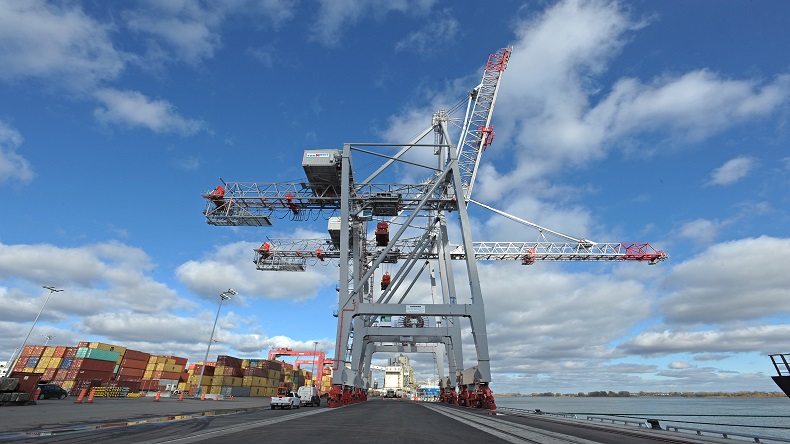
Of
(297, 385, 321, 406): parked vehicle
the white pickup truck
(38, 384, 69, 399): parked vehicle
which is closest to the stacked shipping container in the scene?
(38, 384, 69, 399): parked vehicle

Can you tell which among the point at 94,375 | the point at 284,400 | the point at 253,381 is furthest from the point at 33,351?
the point at 284,400

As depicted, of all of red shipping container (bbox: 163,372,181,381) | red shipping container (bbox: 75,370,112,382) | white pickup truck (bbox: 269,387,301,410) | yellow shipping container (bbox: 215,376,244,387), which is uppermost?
red shipping container (bbox: 163,372,181,381)

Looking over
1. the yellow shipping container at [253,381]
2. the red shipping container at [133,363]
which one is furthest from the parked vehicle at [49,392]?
the yellow shipping container at [253,381]

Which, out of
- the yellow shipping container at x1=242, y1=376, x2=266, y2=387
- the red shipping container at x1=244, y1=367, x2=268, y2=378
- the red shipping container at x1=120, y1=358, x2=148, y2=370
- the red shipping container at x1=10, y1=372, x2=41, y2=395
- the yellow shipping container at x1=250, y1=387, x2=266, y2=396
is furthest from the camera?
the red shipping container at x1=244, y1=367, x2=268, y2=378

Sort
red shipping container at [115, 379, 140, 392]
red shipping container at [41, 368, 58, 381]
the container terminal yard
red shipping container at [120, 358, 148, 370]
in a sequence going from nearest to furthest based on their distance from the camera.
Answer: the container terminal yard
red shipping container at [41, 368, 58, 381]
red shipping container at [115, 379, 140, 392]
red shipping container at [120, 358, 148, 370]

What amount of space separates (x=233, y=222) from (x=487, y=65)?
96.7 ft

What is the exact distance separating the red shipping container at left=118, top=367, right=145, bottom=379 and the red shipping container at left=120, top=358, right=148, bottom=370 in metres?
0.41

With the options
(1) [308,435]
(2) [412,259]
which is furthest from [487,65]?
(1) [308,435]

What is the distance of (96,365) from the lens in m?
51.6

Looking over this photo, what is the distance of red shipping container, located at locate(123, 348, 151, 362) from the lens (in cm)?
5778

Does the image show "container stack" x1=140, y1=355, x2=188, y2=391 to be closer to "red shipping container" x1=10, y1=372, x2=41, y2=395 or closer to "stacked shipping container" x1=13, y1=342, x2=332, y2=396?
"stacked shipping container" x1=13, y1=342, x2=332, y2=396

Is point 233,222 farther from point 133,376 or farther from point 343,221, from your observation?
point 133,376

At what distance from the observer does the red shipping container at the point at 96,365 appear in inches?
1964

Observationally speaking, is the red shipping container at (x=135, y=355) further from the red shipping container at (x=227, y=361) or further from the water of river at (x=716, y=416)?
the water of river at (x=716, y=416)
